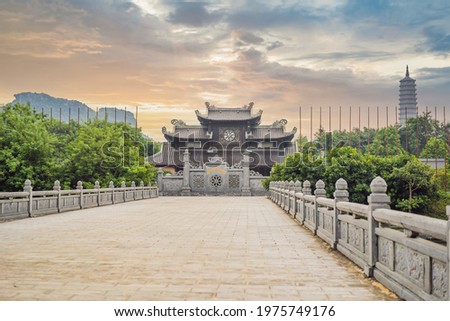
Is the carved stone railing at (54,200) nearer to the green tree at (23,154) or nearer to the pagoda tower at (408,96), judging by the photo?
the green tree at (23,154)

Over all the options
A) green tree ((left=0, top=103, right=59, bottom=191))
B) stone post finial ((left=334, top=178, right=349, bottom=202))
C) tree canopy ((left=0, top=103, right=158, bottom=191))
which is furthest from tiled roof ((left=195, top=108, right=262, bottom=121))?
stone post finial ((left=334, top=178, right=349, bottom=202))

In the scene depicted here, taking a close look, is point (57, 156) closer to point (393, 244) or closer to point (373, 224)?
point (373, 224)

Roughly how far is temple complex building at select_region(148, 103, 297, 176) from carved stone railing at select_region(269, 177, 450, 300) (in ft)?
137

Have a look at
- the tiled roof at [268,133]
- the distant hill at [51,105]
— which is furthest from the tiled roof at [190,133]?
the tiled roof at [268,133]

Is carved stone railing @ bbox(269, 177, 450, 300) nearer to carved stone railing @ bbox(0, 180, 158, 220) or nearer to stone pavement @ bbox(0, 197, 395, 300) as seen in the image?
stone pavement @ bbox(0, 197, 395, 300)

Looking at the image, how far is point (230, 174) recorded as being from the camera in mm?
41031

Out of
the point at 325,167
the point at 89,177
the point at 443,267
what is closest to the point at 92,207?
the point at 89,177

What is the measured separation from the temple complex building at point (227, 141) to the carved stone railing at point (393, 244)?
137 feet

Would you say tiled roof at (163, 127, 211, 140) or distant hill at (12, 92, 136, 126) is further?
tiled roof at (163, 127, 211, 140)

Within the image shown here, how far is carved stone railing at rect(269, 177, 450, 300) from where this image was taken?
12.7ft

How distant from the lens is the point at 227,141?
51500 mm

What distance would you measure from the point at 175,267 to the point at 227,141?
45.2 m

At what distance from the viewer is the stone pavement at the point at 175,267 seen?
495cm

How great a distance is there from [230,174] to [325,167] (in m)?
14.9
